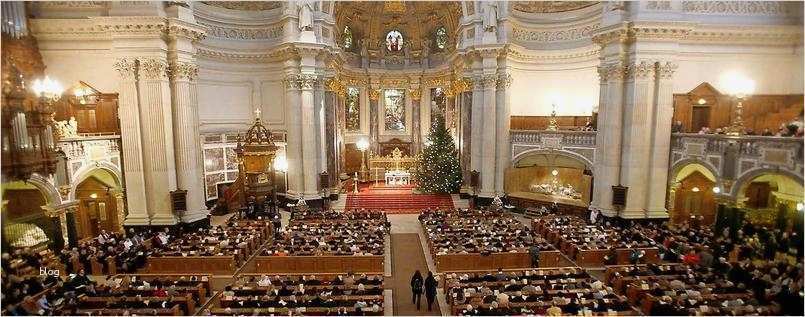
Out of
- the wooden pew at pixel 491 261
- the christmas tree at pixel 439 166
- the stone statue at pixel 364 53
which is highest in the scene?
the stone statue at pixel 364 53

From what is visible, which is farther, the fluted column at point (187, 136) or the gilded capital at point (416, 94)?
the gilded capital at point (416, 94)

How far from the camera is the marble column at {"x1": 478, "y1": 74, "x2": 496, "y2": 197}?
2462 centimetres

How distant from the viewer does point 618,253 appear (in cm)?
1500

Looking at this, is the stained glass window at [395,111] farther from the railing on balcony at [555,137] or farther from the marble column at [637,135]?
the marble column at [637,135]

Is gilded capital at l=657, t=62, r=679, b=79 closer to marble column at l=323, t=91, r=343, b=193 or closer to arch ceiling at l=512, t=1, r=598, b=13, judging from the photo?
arch ceiling at l=512, t=1, r=598, b=13

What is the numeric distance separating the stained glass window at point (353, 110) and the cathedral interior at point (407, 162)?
181mm

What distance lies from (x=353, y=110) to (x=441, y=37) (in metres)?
9.18

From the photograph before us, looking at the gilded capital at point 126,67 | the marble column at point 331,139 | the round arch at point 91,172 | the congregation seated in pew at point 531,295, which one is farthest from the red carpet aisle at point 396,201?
the gilded capital at point 126,67

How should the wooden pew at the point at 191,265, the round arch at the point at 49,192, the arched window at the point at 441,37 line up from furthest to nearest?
the arched window at the point at 441,37 < the wooden pew at the point at 191,265 < the round arch at the point at 49,192

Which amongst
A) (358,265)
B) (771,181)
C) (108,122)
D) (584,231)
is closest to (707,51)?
(771,181)

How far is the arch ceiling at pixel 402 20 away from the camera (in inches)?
1224

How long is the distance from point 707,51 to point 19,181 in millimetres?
22878

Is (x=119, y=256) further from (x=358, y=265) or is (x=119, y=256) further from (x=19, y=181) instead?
(x=358, y=265)

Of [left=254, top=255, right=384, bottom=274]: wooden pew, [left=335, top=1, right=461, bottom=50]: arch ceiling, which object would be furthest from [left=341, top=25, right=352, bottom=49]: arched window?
[left=254, top=255, right=384, bottom=274]: wooden pew
